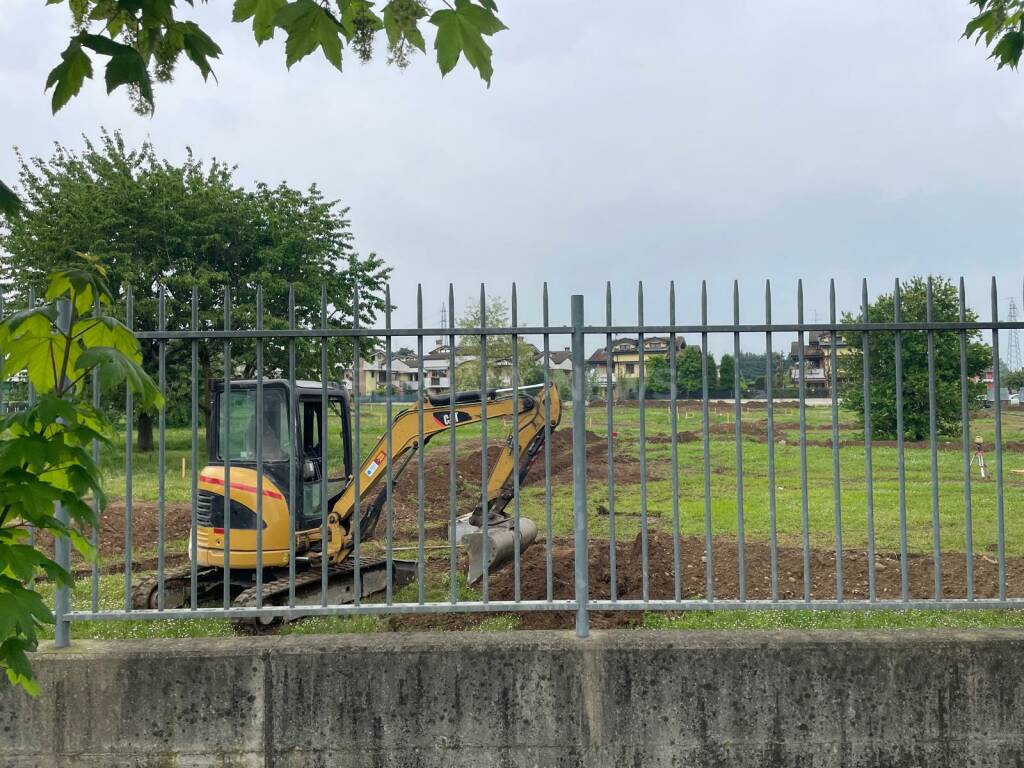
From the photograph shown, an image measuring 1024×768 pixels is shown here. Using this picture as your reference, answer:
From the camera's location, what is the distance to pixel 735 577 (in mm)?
7828

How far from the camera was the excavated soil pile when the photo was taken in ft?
23.9

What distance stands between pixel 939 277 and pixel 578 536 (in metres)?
19.5

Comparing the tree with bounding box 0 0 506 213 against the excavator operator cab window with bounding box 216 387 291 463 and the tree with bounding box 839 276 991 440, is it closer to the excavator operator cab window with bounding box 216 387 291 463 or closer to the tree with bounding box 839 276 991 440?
the excavator operator cab window with bounding box 216 387 291 463

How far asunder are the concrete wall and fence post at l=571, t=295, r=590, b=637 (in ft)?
0.73

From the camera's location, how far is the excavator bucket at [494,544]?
7.47 m

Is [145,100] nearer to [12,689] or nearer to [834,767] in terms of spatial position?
[12,689]

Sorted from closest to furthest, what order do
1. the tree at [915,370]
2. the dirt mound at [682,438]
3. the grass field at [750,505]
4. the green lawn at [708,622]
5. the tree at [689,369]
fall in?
the tree at [689,369] < the green lawn at [708,622] < the grass field at [750,505] < the tree at [915,370] < the dirt mound at [682,438]

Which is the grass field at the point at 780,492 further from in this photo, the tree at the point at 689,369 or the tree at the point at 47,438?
the tree at the point at 47,438

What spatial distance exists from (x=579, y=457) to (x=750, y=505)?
12024 millimetres

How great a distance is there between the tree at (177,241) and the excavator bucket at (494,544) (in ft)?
41.1

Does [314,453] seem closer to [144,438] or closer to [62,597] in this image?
[62,597]

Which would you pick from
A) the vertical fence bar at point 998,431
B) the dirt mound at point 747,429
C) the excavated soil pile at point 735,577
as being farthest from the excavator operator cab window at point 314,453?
the dirt mound at point 747,429

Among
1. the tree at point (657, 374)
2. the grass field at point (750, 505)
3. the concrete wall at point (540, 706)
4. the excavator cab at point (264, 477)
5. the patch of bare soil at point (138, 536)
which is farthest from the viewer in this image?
the patch of bare soil at point (138, 536)

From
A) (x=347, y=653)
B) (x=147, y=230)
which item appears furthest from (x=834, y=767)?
(x=147, y=230)
